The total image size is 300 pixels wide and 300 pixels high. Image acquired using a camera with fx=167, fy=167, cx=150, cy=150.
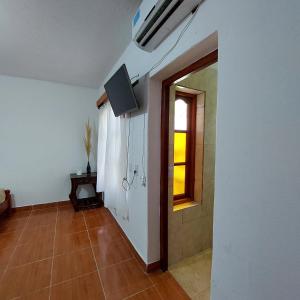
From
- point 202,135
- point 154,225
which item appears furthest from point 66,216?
point 202,135

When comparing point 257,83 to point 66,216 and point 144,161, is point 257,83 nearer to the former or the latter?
point 144,161

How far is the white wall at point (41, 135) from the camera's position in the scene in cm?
312

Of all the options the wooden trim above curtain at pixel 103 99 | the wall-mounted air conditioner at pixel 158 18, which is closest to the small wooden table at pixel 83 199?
the wooden trim above curtain at pixel 103 99

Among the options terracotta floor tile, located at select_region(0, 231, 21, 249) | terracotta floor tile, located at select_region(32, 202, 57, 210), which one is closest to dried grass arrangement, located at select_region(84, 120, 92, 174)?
terracotta floor tile, located at select_region(32, 202, 57, 210)

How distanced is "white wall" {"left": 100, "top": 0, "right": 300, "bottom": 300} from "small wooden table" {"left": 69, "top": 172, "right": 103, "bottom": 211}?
288cm

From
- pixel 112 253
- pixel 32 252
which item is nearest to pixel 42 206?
pixel 32 252

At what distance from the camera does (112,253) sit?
2059 mm

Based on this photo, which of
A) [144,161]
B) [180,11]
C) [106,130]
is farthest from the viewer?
[106,130]

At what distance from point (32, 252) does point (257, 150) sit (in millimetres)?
2640

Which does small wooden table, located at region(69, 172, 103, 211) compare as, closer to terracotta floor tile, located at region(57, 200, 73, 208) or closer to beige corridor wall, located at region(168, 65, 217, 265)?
terracotta floor tile, located at region(57, 200, 73, 208)

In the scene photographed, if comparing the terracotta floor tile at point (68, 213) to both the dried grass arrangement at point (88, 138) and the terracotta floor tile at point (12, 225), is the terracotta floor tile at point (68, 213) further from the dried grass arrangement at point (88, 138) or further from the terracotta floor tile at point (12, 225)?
the dried grass arrangement at point (88, 138)

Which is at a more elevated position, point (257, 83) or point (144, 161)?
point (257, 83)

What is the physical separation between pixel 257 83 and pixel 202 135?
140 cm

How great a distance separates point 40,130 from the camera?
3344mm
